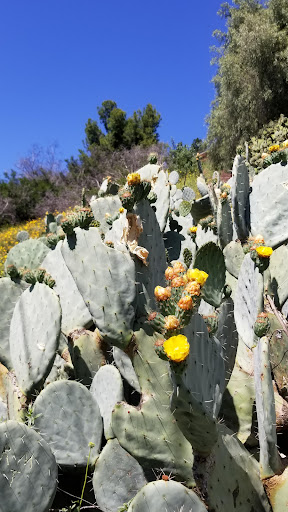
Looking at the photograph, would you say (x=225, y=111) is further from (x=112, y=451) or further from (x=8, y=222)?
(x=112, y=451)

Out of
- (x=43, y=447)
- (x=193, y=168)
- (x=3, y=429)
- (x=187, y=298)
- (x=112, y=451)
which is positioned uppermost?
(x=193, y=168)

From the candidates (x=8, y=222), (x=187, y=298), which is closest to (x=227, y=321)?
(x=187, y=298)

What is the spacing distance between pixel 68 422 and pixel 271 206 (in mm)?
1691

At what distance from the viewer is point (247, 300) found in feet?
5.60

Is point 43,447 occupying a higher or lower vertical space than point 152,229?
lower

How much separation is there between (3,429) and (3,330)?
107 cm

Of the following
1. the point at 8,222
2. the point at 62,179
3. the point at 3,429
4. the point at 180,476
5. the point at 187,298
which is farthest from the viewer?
the point at 62,179

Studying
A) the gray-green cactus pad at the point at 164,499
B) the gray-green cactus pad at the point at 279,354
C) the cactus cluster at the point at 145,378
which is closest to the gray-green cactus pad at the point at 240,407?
the cactus cluster at the point at 145,378

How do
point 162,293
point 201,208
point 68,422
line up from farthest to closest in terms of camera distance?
point 201,208 < point 68,422 < point 162,293

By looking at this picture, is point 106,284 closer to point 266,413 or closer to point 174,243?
point 266,413

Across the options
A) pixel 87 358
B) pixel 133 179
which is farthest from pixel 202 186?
pixel 133 179

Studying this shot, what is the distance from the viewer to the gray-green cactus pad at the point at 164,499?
117 cm

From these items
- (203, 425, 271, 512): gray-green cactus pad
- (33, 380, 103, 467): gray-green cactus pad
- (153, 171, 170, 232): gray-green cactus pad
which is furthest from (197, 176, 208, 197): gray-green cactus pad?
(203, 425, 271, 512): gray-green cactus pad

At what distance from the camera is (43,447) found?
4.56ft
